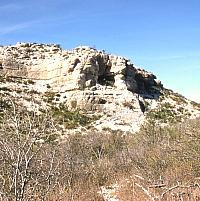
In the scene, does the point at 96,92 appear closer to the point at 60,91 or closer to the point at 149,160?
the point at 60,91

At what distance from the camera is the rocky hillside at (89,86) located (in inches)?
→ 1265

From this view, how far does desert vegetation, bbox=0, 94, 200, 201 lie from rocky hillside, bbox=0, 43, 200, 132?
52.7 feet

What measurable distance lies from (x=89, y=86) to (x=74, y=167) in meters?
22.7

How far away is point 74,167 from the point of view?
11102 mm

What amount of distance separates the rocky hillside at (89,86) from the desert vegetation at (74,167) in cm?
1607

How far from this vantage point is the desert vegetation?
4387 millimetres

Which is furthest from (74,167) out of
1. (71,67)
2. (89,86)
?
(71,67)

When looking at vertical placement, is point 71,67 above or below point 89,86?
above

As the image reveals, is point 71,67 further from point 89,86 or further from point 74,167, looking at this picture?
point 74,167

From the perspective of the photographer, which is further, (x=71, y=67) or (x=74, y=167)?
(x=71, y=67)

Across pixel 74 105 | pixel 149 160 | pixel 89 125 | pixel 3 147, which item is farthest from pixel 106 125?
pixel 3 147

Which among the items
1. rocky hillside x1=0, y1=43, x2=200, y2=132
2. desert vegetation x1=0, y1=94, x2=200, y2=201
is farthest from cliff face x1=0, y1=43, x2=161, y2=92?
desert vegetation x1=0, y1=94, x2=200, y2=201

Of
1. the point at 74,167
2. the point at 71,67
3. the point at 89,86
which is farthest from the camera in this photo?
the point at 71,67

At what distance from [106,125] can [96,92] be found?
196 inches
